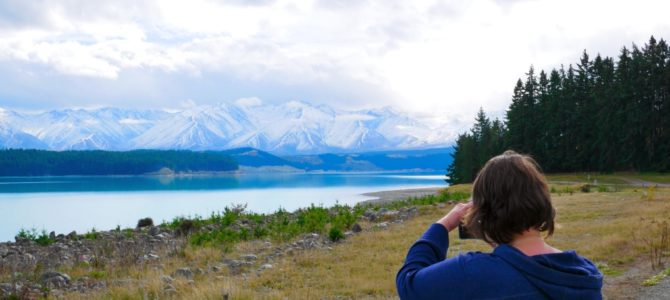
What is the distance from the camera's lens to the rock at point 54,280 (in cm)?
1069

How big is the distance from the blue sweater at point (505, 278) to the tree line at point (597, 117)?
169 ft

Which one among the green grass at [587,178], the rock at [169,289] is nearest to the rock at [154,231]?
the rock at [169,289]

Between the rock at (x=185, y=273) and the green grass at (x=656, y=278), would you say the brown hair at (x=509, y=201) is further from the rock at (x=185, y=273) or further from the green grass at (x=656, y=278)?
the rock at (x=185, y=273)

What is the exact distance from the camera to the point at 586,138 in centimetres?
5784

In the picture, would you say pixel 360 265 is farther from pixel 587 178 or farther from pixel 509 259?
pixel 587 178

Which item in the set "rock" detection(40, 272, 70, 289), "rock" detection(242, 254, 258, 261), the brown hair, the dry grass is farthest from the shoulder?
"rock" detection(242, 254, 258, 261)

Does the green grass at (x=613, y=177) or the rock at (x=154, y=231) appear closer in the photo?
the rock at (x=154, y=231)

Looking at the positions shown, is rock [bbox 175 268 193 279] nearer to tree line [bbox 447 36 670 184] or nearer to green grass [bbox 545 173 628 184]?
green grass [bbox 545 173 628 184]

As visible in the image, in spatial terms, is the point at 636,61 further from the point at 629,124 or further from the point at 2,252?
the point at 2,252

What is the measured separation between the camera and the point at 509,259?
238 centimetres

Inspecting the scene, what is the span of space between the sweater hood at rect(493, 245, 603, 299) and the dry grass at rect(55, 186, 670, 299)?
5.42 m

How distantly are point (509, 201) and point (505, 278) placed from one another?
0.29m

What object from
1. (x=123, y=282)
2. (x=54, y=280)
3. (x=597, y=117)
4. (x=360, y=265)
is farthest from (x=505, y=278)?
(x=597, y=117)

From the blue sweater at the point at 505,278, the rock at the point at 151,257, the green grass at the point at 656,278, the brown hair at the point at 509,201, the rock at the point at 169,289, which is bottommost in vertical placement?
the rock at the point at 151,257
